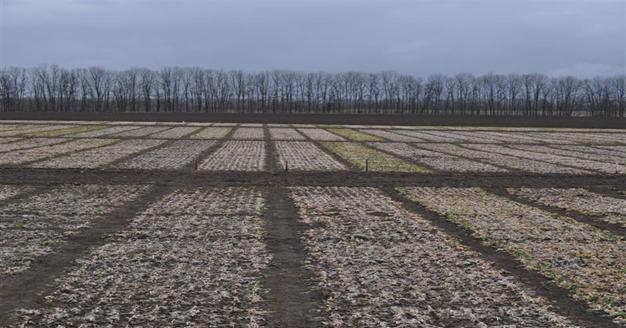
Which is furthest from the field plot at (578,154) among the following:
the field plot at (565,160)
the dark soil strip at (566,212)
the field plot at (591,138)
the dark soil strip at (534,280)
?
the dark soil strip at (534,280)

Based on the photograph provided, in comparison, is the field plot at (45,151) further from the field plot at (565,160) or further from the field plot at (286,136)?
the field plot at (565,160)

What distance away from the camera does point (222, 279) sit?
40.4 feet

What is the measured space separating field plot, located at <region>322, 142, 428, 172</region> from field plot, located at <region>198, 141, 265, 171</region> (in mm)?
6124

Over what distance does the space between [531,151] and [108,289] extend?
48.4 m

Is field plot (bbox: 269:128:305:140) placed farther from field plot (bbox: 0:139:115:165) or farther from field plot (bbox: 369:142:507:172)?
field plot (bbox: 0:139:115:165)

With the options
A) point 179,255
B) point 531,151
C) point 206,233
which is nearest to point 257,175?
point 206,233

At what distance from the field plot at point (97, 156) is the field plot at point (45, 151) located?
140 cm

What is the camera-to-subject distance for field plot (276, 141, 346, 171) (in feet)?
119

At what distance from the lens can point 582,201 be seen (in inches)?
974

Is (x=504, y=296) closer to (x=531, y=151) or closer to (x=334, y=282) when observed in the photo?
(x=334, y=282)

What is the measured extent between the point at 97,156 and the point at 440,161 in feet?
77.8

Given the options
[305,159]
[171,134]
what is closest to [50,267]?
[305,159]

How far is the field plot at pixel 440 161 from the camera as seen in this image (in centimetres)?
3722

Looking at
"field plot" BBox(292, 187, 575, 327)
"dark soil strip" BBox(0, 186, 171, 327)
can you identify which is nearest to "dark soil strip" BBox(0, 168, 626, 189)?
"dark soil strip" BBox(0, 186, 171, 327)
